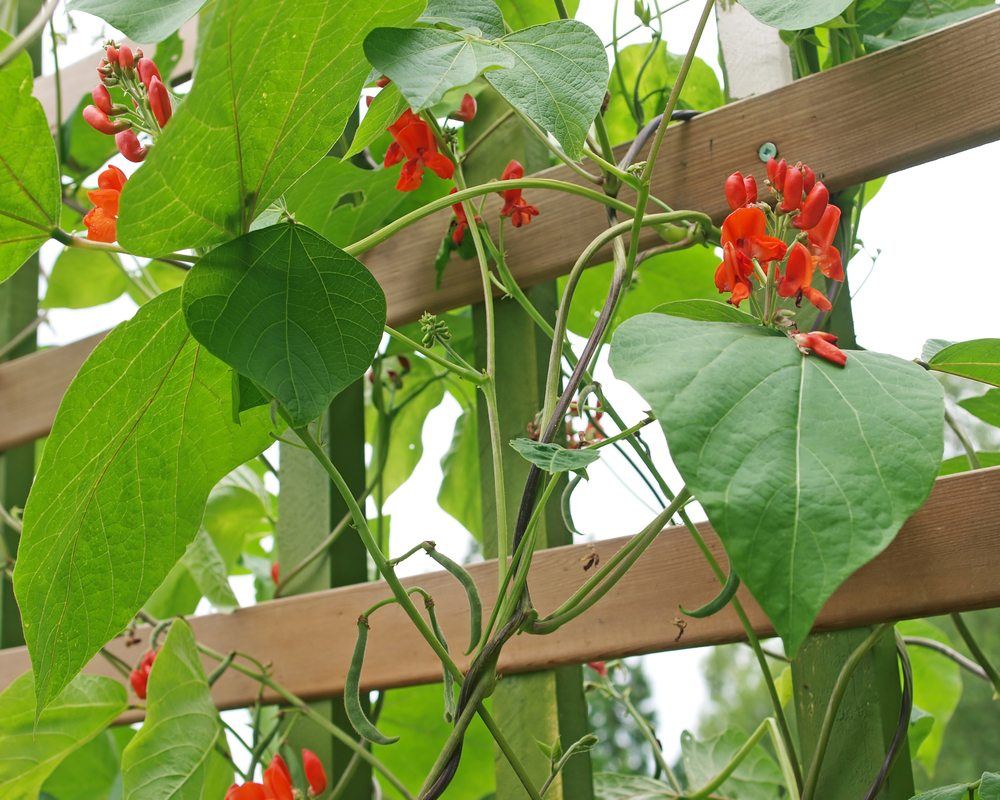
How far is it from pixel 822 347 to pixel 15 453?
46.7 inches

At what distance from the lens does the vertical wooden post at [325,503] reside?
40.4 inches

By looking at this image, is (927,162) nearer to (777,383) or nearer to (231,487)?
(777,383)

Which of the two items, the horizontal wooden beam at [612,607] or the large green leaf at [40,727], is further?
the large green leaf at [40,727]

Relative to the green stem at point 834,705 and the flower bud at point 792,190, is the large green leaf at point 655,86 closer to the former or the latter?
the flower bud at point 792,190

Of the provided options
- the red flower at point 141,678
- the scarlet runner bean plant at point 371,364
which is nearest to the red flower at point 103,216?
the scarlet runner bean plant at point 371,364

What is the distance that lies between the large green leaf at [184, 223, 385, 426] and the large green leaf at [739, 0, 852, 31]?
0.32 metres

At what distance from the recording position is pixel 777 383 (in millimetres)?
468

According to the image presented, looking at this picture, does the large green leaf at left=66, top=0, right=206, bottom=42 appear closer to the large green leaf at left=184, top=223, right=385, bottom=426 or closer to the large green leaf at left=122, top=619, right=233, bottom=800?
the large green leaf at left=184, top=223, right=385, bottom=426

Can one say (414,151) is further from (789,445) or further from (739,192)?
(789,445)

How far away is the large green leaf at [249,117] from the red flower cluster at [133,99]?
0.12 meters

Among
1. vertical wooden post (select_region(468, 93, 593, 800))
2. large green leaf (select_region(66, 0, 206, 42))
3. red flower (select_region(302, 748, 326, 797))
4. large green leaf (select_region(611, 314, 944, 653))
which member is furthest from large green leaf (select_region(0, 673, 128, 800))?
large green leaf (select_region(611, 314, 944, 653))

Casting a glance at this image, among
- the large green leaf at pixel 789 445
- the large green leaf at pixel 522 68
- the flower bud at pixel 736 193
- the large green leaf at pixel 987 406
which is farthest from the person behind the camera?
the large green leaf at pixel 987 406

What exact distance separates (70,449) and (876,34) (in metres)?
0.69

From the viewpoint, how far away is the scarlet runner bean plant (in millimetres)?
430
